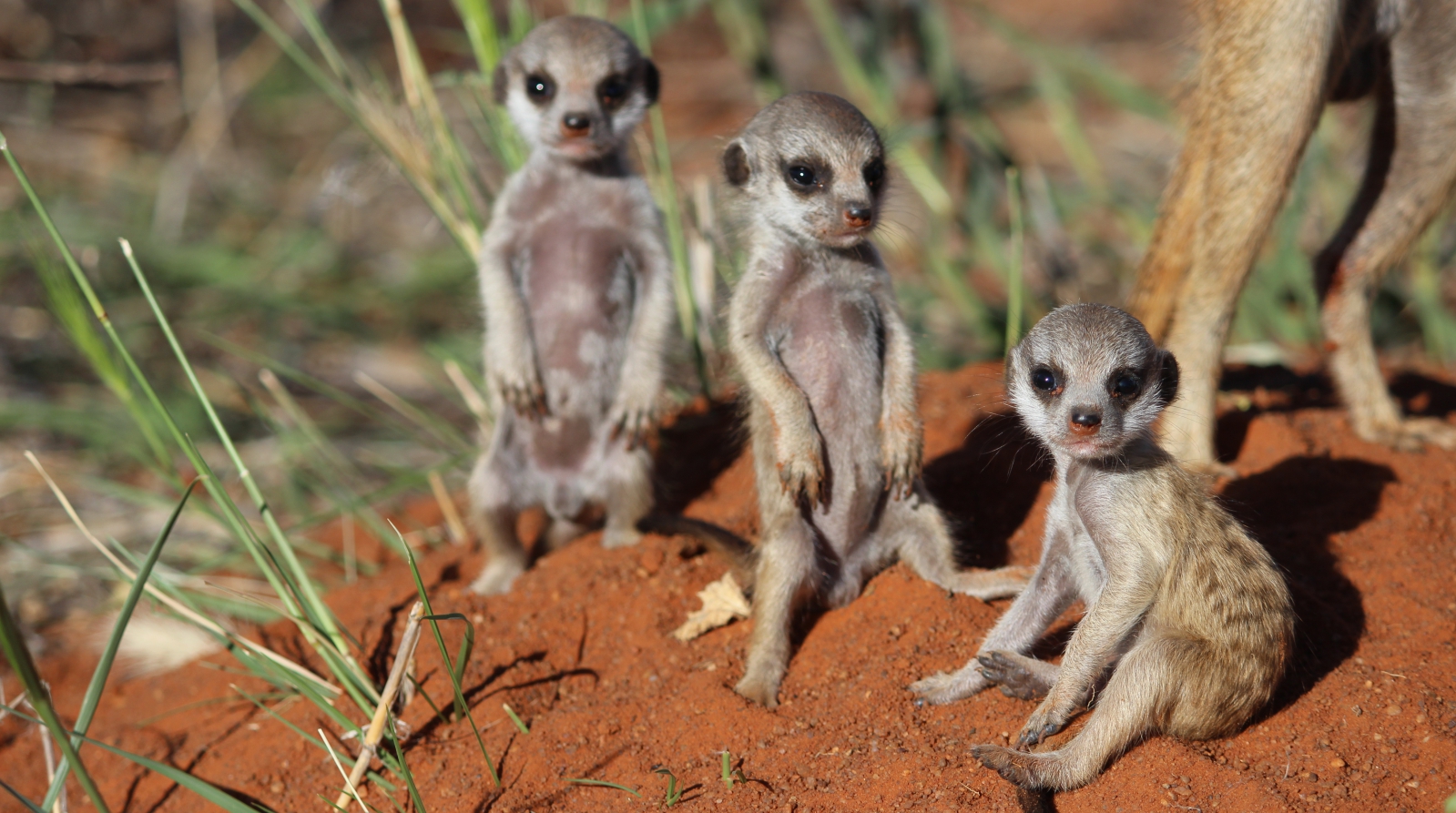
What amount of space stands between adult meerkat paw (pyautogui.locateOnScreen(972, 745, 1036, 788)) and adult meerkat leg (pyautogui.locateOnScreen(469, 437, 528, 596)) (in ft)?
5.86

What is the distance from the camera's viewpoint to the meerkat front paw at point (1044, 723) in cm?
236

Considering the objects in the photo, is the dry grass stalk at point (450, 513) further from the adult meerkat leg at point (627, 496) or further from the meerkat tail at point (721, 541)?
the meerkat tail at point (721, 541)

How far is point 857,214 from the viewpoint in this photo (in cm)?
281

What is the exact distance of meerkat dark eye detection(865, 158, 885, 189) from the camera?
2.98m

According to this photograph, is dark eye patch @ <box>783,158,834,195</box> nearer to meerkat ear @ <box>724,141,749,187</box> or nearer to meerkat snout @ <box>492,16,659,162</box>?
meerkat ear @ <box>724,141,749,187</box>

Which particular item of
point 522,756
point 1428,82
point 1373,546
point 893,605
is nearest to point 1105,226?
point 1428,82

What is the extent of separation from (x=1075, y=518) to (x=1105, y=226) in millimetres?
6014

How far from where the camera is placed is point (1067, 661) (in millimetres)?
2393

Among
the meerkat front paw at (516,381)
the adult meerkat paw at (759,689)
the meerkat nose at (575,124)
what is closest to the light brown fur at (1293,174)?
the adult meerkat paw at (759,689)

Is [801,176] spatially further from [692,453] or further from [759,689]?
[692,453]

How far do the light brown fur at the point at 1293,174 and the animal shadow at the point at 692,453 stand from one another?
1.41 meters

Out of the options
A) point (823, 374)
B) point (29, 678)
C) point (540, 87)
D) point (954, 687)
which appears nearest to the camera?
point (29, 678)

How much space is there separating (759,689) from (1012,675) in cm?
58

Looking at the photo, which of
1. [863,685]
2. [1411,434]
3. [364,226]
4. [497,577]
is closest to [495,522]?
[497,577]
